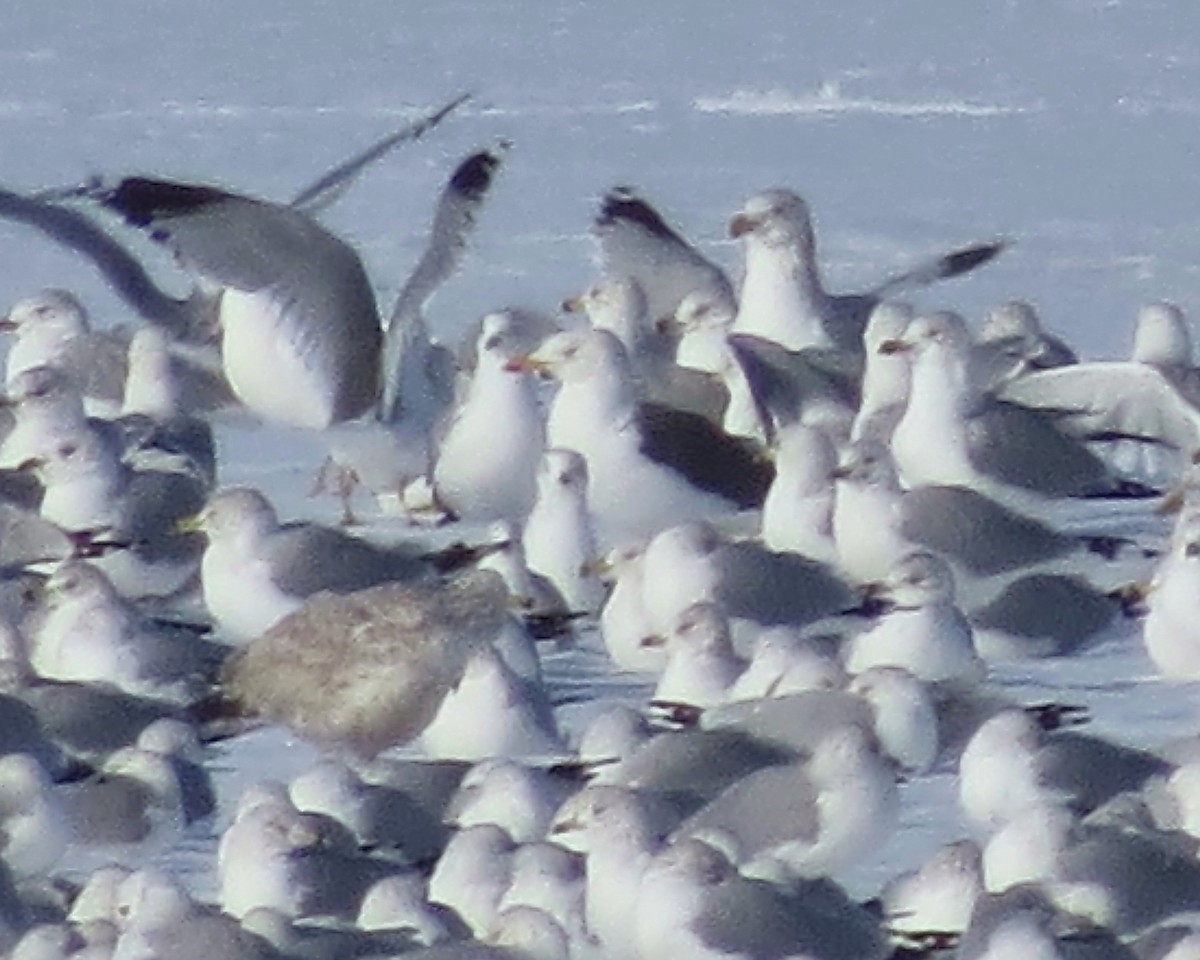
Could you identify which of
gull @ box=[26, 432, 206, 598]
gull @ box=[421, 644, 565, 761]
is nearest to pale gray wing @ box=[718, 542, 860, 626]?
gull @ box=[421, 644, 565, 761]

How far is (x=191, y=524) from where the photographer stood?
9766 millimetres

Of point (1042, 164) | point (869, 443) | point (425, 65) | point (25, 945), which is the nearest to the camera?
point (25, 945)

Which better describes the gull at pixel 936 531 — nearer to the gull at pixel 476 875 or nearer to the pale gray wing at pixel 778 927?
the gull at pixel 476 875

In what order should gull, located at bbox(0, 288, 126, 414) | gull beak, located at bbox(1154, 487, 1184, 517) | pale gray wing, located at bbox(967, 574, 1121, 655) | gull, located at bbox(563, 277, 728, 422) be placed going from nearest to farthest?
pale gray wing, located at bbox(967, 574, 1121, 655) < gull beak, located at bbox(1154, 487, 1184, 517) < gull, located at bbox(563, 277, 728, 422) < gull, located at bbox(0, 288, 126, 414)

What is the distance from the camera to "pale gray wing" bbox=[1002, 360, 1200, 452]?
1086 centimetres

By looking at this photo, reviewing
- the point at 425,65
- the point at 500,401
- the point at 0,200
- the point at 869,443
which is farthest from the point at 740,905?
the point at 425,65

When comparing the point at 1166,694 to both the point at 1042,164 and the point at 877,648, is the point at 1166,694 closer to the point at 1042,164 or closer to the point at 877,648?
the point at 877,648

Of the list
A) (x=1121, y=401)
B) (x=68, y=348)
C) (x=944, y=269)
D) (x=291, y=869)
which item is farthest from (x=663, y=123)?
(x=291, y=869)

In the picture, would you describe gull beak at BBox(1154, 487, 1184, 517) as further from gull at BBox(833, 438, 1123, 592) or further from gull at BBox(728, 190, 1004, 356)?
gull at BBox(728, 190, 1004, 356)

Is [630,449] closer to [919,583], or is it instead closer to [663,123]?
[919,583]

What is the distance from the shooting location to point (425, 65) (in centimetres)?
1631

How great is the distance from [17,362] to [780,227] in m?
2.02

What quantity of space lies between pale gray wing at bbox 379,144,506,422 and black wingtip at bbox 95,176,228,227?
0.57 meters

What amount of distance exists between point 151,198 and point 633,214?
244 centimetres
